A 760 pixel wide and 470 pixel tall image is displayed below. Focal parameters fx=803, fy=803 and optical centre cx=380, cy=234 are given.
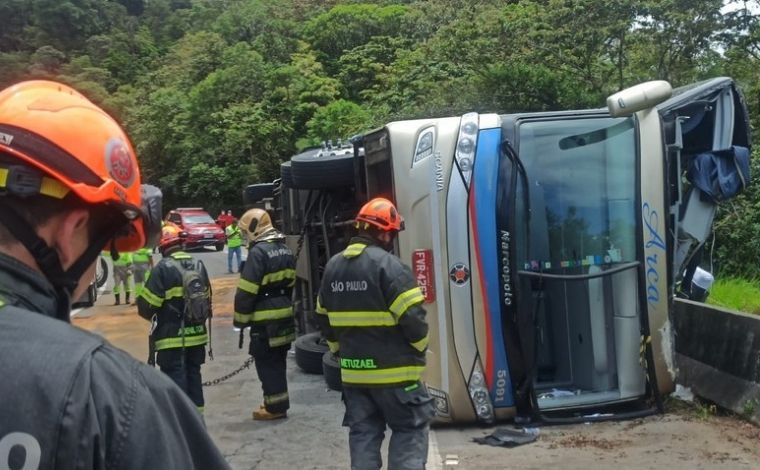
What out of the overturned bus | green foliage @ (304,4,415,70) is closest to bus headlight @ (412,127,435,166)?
the overturned bus

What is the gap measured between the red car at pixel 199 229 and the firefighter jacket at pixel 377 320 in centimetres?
2549

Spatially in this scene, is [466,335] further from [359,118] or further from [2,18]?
[2,18]

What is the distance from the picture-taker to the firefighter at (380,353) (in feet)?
15.3

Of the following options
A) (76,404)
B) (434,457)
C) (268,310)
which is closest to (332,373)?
(268,310)

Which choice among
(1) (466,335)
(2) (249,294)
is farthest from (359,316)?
(2) (249,294)

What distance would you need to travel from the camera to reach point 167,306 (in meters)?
6.62

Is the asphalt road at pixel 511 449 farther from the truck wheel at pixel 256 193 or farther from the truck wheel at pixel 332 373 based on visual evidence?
the truck wheel at pixel 256 193

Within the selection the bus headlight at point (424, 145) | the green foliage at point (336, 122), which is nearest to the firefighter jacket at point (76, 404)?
the bus headlight at point (424, 145)

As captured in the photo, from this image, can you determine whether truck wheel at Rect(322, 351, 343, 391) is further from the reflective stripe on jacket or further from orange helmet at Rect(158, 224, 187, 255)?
the reflective stripe on jacket

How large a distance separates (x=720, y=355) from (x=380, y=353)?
3.52m

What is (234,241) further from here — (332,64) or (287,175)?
(332,64)

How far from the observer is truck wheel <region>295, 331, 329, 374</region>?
913 centimetres

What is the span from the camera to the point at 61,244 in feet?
4.70

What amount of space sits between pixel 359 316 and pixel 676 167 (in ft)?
11.8
